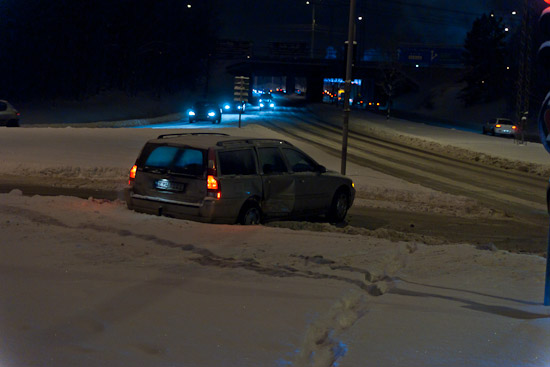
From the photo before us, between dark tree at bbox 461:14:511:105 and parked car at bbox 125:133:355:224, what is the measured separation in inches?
2923

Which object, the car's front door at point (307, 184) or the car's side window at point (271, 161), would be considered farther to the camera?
the car's front door at point (307, 184)

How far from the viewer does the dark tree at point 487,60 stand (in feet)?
266

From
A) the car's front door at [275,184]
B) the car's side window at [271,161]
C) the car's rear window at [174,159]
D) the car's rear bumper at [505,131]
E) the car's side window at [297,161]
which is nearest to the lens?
the car's rear window at [174,159]

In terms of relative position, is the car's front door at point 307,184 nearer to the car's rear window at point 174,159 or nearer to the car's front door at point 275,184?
the car's front door at point 275,184

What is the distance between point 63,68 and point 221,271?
2715 inches

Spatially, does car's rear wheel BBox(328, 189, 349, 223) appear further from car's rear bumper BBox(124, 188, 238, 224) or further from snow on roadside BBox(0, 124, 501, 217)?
car's rear bumper BBox(124, 188, 238, 224)

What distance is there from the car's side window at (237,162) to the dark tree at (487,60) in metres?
75.0

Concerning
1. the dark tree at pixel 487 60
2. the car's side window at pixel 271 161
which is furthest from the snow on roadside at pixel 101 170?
the dark tree at pixel 487 60

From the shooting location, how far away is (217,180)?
33.8 feet

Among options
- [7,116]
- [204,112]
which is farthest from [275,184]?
[204,112]

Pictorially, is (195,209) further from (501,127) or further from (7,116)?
(501,127)

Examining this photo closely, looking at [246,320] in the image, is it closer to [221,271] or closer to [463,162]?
[221,271]

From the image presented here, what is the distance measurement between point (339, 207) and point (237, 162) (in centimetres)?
312

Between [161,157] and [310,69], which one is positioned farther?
[310,69]
